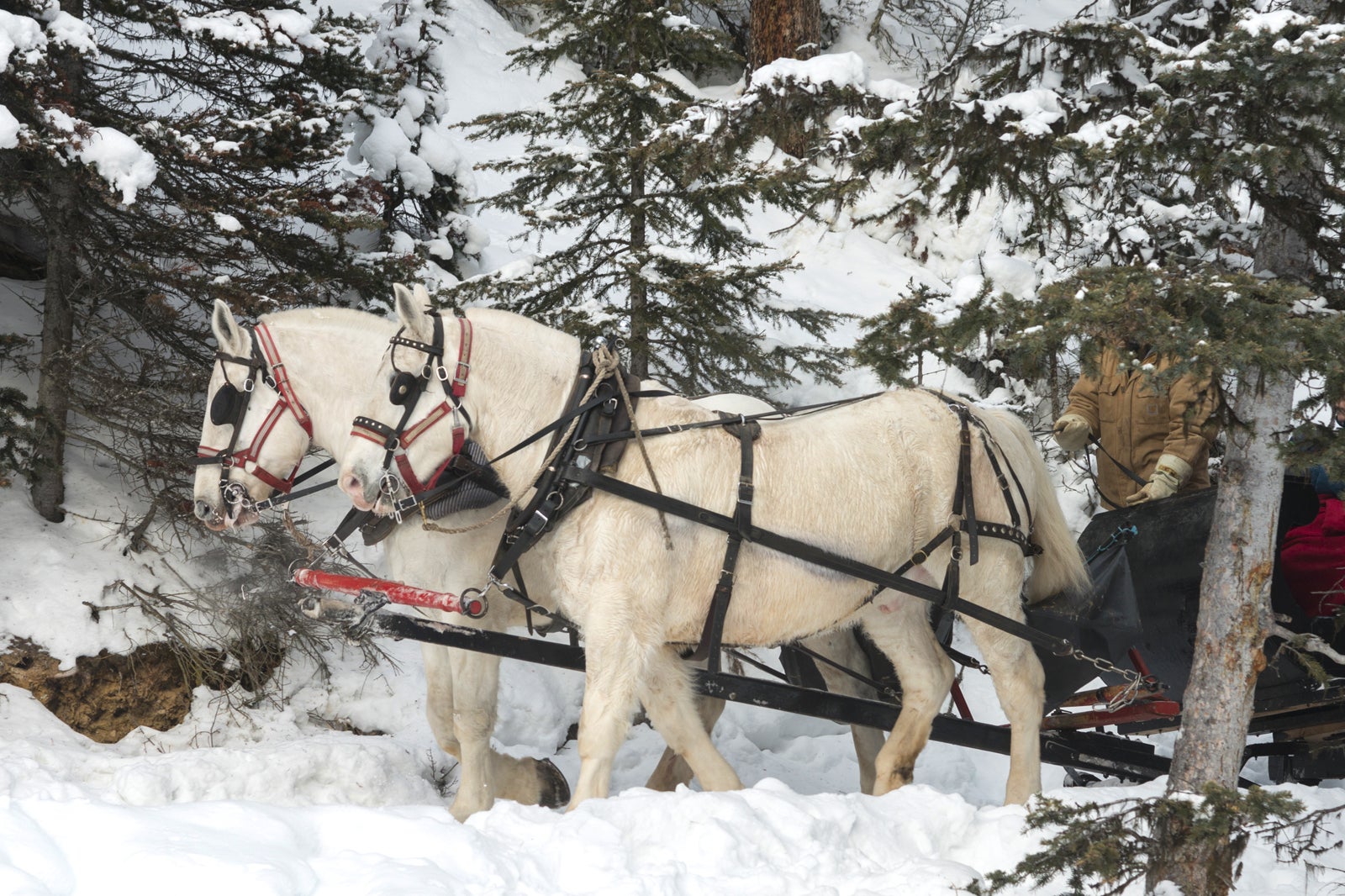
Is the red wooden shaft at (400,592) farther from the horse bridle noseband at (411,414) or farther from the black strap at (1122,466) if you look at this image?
the black strap at (1122,466)

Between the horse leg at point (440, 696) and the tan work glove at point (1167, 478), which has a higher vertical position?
the tan work glove at point (1167, 478)

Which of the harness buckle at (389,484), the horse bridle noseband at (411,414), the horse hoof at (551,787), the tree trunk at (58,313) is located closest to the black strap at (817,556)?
the horse bridle noseband at (411,414)

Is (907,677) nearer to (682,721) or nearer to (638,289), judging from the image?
(682,721)

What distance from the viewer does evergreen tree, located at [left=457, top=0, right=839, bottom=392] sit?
7.51 metres

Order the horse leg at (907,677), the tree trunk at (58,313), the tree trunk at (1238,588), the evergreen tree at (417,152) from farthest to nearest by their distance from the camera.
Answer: the evergreen tree at (417,152)
the tree trunk at (58,313)
the horse leg at (907,677)
the tree trunk at (1238,588)

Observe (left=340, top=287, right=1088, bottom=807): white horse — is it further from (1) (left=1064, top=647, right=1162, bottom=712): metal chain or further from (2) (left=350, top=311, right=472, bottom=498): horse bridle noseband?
(1) (left=1064, top=647, right=1162, bottom=712): metal chain

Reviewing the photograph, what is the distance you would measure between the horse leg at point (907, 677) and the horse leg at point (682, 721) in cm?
76

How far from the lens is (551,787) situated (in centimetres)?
564

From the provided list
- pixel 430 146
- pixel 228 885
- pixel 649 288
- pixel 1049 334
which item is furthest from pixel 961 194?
pixel 430 146

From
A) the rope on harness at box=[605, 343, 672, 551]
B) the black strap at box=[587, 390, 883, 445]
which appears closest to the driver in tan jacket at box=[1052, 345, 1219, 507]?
the black strap at box=[587, 390, 883, 445]

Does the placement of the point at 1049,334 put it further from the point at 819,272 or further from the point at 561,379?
the point at 819,272

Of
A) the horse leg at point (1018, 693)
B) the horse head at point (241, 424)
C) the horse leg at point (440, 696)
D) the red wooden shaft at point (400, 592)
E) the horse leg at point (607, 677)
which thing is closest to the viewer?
the horse leg at point (607, 677)

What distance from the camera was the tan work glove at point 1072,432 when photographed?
548cm

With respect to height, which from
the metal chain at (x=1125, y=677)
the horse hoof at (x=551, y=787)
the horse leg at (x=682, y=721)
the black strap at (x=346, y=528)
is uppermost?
the black strap at (x=346, y=528)
